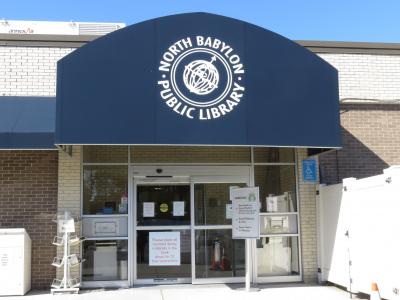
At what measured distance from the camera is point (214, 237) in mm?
10977

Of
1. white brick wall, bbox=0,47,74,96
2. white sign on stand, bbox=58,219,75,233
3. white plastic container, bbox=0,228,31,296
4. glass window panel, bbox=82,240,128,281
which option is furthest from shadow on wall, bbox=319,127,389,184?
white plastic container, bbox=0,228,31,296

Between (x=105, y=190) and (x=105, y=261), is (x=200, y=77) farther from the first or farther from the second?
(x=105, y=261)

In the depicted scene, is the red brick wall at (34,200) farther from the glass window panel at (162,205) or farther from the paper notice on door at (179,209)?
the paper notice on door at (179,209)

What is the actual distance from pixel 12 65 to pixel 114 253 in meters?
4.39

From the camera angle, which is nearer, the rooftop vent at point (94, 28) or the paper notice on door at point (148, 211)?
the paper notice on door at point (148, 211)

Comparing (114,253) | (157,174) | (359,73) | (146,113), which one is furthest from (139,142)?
(359,73)

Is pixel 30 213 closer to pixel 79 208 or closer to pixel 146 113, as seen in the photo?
pixel 79 208

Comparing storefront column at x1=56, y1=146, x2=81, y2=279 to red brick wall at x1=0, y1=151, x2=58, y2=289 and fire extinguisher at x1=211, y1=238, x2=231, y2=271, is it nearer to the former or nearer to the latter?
red brick wall at x1=0, y1=151, x2=58, y2=289

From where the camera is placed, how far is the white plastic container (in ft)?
31.7

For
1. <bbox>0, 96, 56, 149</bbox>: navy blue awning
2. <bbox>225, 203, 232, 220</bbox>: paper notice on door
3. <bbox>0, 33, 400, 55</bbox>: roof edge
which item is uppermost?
<bbox>0, 33, 400, 55</bbox>: roof edge

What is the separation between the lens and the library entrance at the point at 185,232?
423 inches

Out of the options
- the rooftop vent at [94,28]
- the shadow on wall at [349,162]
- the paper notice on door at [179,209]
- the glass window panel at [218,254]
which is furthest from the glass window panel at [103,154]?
the shadow on wall at [349,162]

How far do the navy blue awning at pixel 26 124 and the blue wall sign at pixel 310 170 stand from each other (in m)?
5.14

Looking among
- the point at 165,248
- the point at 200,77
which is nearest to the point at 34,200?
the point at 165,248
